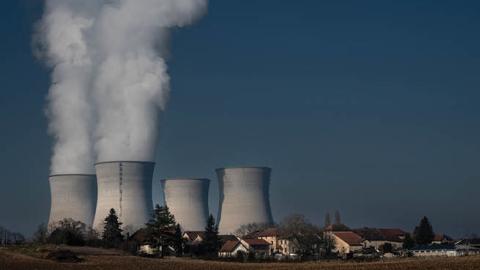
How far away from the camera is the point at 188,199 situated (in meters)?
47.6

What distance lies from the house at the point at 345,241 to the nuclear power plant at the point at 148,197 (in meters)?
6.07

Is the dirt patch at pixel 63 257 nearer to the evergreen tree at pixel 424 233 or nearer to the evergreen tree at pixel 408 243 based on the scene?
the evergreen tree at pixel 408 243

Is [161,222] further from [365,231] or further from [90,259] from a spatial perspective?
[365,231]

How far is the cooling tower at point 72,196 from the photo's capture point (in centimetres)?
4716

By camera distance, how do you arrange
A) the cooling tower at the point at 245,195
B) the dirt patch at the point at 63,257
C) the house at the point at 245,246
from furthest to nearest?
the house at the point at 245,246 → the cooling tower at the point at 245,195 → the dirt patch at the point at 63,257

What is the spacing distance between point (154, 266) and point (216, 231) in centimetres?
2125

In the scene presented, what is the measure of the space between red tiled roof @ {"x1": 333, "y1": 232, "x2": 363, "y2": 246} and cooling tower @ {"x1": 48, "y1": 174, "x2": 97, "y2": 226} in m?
16.9

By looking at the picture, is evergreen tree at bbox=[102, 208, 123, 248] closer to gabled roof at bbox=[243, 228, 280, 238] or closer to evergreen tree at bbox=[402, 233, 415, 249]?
gabled roof at bbox=[243, 228, 280, 238]

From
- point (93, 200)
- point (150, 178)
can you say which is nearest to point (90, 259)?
point (150, 178)

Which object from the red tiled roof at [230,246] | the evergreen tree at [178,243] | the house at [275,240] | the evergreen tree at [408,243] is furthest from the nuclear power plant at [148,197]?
the evergreen tree at [408,243]

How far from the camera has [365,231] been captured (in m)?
59.3

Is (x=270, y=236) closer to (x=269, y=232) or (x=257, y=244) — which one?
(x=269, y=232)

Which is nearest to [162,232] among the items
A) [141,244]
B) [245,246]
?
[141,244]

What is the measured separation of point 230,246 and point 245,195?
147 inches
